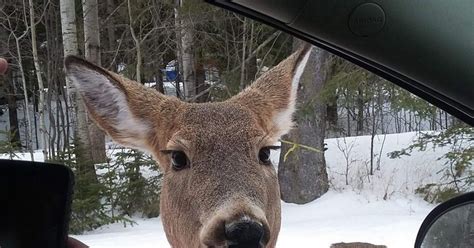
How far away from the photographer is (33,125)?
221 centimetres

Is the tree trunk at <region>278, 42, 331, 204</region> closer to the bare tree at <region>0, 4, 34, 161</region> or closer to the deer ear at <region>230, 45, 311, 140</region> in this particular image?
the deer ear at <region>230, 45, 311, 140</region>

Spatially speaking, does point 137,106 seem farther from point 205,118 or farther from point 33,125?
point 33,125

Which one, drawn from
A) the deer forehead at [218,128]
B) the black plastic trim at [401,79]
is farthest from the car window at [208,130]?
the black plastic trim at [401,79]

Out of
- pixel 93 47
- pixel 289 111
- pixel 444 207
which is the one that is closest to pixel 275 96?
pixel 289 111

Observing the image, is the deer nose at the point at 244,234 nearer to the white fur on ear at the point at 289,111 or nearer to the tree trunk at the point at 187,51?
the white fur on ear at the point at 289,111

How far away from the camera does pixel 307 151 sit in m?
2.13

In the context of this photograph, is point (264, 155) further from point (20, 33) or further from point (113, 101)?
point (20, 33)

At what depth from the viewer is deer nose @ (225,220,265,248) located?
4.12ft

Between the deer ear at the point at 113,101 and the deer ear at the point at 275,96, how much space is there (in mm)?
246

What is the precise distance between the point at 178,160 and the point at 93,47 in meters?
0.68

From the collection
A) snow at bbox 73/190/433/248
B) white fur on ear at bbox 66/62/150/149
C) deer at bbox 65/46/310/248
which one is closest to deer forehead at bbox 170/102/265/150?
deer at bbox 65/46/310/248

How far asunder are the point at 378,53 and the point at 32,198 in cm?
52

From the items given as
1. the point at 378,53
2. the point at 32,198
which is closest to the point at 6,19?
the point at 32,198

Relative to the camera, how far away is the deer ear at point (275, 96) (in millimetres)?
1609
